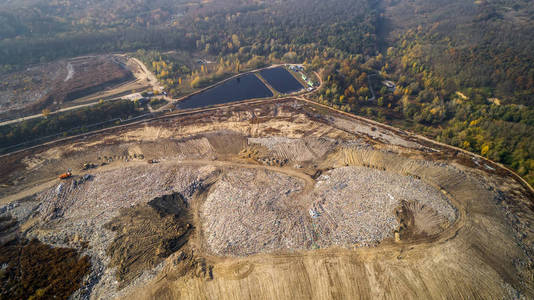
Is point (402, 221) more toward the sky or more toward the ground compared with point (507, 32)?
more toward the ground

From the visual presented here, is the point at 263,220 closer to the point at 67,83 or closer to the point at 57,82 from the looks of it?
the point at 67,83

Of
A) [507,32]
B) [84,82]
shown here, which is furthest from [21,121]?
[507,32]

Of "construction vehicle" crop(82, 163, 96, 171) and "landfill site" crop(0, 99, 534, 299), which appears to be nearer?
"landfill site" crop(0, 99, 534, 299)

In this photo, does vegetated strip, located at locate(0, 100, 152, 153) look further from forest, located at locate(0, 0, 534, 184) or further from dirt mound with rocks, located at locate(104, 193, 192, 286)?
dirt mound with rocks, located at locate(104, 193, 192, 286)

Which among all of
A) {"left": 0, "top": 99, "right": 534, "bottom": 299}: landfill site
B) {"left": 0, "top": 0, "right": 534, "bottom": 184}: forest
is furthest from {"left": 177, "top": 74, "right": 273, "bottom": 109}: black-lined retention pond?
{"left": 0, "top": 99, "right": 534, "bottom": 299}: landfill site

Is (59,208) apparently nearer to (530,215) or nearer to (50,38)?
(530,215)

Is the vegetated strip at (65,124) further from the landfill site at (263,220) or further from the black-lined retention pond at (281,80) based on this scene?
the black-lined retention pond at (281,80)
